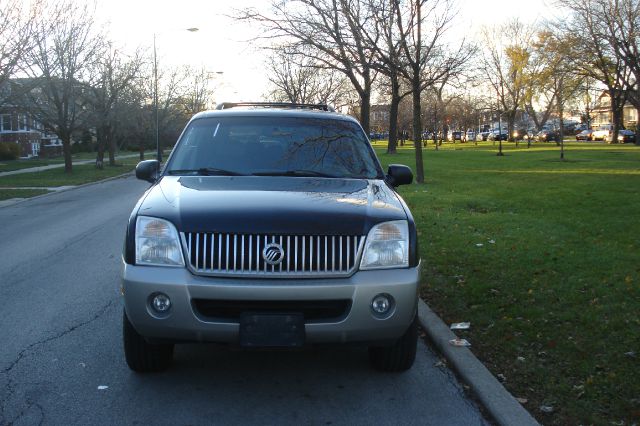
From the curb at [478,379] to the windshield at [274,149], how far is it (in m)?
1.42

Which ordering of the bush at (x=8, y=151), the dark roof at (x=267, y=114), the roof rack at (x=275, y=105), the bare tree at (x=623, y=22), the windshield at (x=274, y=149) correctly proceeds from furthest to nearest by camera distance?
1. the bush at (x=8, y=151)
2. the bare tree at (x=623, y=22)
3. the roof rack at (x=275, y=105)
4. the dark roof at (x=267, y=114)
5. the windshield at (x=274, y=149)

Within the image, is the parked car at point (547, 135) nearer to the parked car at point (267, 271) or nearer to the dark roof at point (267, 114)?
the dark roof at point (267, 114)

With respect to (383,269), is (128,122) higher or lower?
higher

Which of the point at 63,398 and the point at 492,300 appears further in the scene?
the point at 492,300

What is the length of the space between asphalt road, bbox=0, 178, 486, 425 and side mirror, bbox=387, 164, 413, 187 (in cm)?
141

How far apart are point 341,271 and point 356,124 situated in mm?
2359

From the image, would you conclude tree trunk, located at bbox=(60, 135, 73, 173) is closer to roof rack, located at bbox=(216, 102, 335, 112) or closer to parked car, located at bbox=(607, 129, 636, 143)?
roof rack, located at bbox=(216, 102, 335, 112)

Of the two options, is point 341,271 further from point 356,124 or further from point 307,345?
point 356,124

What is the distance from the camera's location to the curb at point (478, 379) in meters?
3.88

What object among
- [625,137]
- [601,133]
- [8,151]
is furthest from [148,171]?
[601,133]

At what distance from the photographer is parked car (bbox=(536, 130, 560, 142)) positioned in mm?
73738

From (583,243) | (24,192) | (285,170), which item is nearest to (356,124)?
(285,170)

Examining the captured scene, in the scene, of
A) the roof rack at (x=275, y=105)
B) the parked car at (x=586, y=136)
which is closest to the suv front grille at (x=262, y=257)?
the roof rack at (x=275, y=105)

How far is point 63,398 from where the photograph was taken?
4.17 metres
